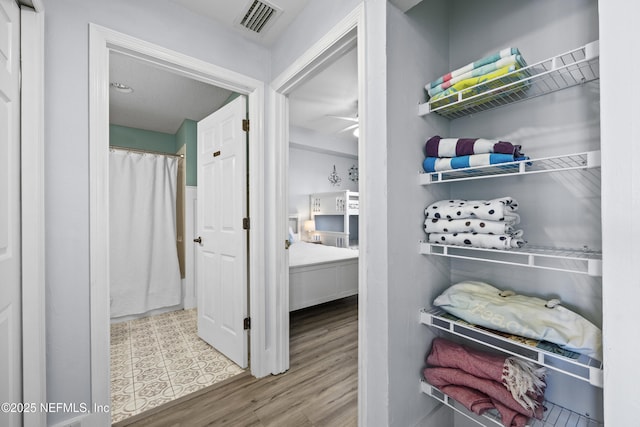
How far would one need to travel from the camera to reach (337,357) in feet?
7.43

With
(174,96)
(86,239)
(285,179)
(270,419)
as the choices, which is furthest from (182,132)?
(270,419)

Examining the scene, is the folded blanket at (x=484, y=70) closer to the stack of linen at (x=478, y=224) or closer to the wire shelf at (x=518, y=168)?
the wire shelf at (x=518, y=168)

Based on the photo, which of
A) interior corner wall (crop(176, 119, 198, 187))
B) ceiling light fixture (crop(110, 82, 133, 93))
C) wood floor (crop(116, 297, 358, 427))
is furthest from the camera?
interior corner wall (crop(176, 119, 198, 187))

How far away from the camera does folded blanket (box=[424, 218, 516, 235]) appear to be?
1.00 meters

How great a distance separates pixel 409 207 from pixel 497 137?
507mm

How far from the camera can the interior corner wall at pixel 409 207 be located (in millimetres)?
1146

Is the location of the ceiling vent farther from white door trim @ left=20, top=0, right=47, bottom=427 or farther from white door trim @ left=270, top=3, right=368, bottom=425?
white door trim @ left=20, top=0, right=47, bottom=427

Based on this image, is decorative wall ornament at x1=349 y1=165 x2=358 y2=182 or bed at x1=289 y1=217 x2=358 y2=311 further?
decorative wall ornament at x1=349 y1=165 x2=358 y2=182

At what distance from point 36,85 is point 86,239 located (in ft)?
2.35

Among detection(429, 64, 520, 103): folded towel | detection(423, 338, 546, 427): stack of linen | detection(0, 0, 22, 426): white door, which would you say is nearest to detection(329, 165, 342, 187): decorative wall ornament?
detection(429, 64, 520, 103): folded towel

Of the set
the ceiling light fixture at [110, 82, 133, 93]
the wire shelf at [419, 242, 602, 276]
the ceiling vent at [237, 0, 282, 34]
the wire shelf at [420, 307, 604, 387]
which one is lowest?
the wire shelf at [420, 307, 604, 387]

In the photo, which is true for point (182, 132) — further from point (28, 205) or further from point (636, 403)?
point (636, 403)

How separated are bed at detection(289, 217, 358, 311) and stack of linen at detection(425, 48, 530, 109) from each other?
212 centimetres

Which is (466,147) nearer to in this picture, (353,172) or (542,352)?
(542,352)
